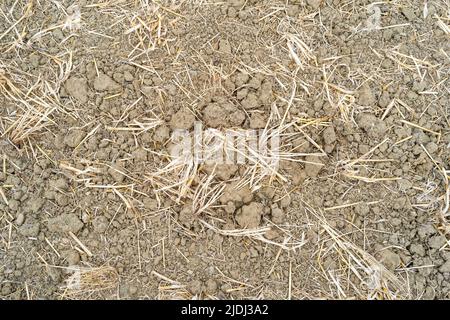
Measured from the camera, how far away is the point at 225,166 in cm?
252

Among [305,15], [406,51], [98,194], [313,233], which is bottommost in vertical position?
[313,233]

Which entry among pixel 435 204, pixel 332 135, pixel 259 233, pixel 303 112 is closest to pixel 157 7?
pixel 303 112

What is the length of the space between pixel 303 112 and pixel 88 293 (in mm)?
1513

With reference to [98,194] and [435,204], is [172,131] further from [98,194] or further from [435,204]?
[435,204]

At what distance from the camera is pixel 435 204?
2568mm

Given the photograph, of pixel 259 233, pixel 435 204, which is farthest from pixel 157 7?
pixel 435 204

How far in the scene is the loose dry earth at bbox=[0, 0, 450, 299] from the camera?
252 centimetres

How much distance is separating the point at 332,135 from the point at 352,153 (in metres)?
0.15

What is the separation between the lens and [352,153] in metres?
2.59

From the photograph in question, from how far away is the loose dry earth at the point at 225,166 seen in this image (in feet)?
8.27
